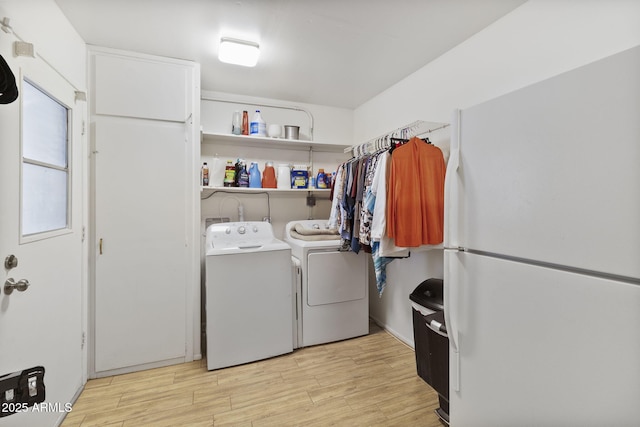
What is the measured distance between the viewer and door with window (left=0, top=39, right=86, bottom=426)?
1186mm

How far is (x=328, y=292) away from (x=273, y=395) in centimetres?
93

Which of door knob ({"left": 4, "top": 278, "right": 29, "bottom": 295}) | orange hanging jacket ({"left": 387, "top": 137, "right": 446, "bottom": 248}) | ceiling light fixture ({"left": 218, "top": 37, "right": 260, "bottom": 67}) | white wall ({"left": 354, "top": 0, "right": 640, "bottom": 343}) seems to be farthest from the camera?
ceiling light fixture ({"left": 218, "top": 37, "right": 260, "bottom": 67})

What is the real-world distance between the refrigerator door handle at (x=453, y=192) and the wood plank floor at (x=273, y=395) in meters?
1.17

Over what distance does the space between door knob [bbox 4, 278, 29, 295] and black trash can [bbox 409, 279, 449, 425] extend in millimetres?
1964

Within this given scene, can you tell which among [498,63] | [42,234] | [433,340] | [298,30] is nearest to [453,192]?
[433,340]

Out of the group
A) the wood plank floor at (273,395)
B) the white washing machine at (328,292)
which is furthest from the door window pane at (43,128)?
the white washing machine at (328,292)

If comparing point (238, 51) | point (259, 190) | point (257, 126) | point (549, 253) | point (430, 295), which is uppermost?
point (238, 51)

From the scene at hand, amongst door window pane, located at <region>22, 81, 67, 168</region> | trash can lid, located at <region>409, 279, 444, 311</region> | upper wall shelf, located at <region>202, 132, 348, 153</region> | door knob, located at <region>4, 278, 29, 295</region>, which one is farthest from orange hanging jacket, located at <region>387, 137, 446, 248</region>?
door window pane, located at <region>22, 81, 67, 168</region>

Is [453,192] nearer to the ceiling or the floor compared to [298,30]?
nearer to the floor

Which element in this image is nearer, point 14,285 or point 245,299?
point 14,285

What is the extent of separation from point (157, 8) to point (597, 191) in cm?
224

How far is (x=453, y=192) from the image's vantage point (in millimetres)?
1216

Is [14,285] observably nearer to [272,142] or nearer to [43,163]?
[43,163]

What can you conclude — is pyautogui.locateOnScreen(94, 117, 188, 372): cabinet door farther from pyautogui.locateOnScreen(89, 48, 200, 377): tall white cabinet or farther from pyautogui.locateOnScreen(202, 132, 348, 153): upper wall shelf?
pyautogui.locateOnScreen(202, 132, 348, 153): upper wall shelf
